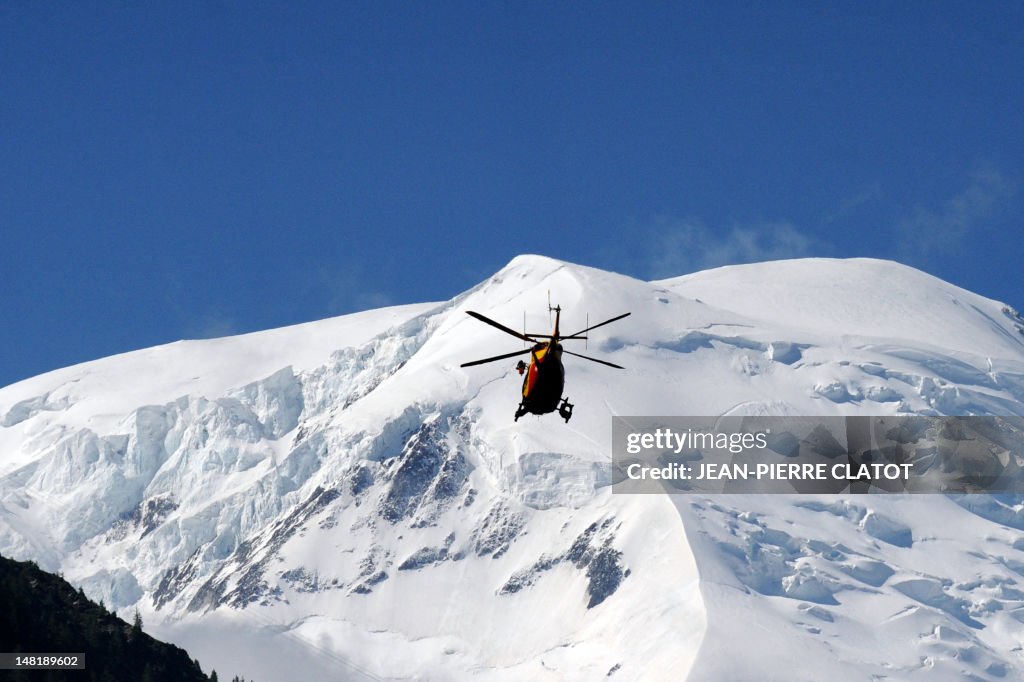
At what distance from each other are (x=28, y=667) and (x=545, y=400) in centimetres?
7137

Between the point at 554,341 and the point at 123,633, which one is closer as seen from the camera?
the point at 554,341

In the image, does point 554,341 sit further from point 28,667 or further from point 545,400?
point 28,667

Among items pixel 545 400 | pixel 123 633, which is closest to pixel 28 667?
pixel 123 633

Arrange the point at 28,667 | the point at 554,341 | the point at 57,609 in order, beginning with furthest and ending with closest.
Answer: the point at 57,609
the point at 28,667
the point at 554,341

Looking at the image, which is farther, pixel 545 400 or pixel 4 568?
pixel 4 568

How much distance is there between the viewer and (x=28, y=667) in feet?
541

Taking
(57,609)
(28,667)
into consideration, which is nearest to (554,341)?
(28,667)

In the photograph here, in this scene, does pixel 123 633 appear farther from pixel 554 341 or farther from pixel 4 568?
pixel 554 341

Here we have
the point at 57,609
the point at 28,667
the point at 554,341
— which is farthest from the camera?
the point at 57,609

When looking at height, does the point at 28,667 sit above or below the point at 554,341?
below

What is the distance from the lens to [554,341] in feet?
360

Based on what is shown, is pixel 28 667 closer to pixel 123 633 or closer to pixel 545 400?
pixel 123 633

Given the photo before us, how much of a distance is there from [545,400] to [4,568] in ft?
277

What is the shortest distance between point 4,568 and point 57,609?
19.3 ft
